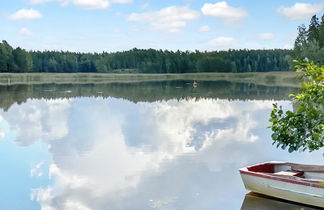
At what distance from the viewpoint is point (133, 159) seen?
52.5 ft

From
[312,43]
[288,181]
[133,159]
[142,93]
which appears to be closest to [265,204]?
[288,181]

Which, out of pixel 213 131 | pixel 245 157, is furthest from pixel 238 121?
pixel 245 157

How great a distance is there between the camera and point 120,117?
28328 millimetres

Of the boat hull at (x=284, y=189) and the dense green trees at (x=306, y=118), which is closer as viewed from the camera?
the dense green trees at (x=306, y=118)

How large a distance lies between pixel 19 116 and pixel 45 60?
357ft

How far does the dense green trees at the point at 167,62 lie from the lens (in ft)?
426

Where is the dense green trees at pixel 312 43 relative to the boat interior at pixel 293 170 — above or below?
above

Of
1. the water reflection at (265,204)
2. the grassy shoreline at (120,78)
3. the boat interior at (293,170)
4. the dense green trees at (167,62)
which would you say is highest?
the dense green trees at (167,62)

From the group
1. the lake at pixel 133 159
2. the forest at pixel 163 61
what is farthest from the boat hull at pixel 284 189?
the forest at pixel 163 61

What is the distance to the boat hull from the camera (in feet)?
33.0

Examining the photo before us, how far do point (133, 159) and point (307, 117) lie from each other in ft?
35.4

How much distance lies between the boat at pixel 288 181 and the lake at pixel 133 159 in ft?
1.05

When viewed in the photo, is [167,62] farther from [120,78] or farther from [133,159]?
[133,159]

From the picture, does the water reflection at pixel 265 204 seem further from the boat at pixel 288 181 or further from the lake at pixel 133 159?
the boat at pixel 288 181
